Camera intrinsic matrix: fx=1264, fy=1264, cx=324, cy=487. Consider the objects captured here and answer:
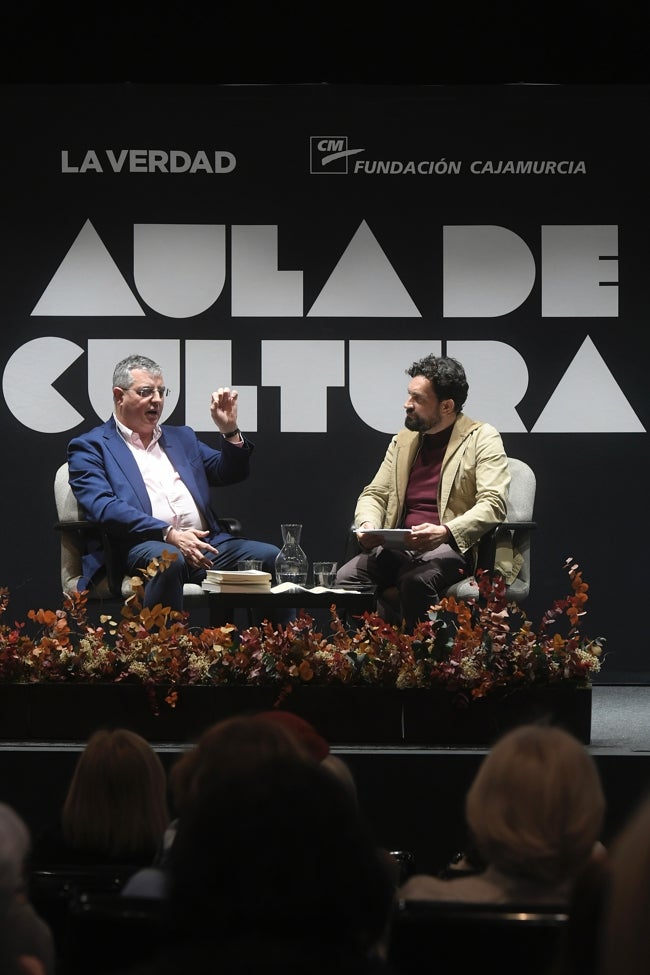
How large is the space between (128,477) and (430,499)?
1256 mm

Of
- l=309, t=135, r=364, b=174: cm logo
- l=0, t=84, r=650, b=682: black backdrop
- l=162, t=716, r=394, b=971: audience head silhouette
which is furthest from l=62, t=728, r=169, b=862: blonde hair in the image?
l=309, t=135, r=364, b=174: cm logo

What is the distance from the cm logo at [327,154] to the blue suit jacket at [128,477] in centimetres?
158

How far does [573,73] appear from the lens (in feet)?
19.4

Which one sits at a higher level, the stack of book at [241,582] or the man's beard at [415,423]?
the man's beard at [415,423]

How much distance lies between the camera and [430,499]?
17.4ft

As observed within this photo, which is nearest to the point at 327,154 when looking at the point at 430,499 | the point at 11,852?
the point at 430,499

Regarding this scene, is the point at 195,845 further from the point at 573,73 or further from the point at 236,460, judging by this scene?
the point at 573,73

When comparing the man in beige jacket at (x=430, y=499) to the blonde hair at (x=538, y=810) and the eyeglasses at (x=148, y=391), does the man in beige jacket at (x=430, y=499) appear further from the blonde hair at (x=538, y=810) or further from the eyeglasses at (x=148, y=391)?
the blonde hair at (x=538, y=810)

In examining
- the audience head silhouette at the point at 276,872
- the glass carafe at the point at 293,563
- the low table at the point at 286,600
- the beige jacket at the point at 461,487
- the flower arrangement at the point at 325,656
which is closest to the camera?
the audience head silhouette at the point at 276,872

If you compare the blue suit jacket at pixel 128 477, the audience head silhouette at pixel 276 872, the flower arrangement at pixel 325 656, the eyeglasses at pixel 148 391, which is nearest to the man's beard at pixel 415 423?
the blue suit jacket at pixel 128 477

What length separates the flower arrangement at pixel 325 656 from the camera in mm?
3730

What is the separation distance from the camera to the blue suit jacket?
4906 mm

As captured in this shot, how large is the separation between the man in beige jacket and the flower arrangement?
1.06 meters

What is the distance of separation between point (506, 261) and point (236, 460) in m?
1.82
